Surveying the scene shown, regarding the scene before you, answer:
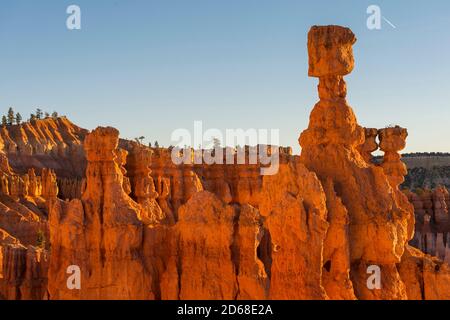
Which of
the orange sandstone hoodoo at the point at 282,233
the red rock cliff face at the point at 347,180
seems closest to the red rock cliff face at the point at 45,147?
the orange sandstone hoodoo at the point at 282,233

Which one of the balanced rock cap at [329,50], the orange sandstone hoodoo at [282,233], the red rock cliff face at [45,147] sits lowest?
the orange sandstone hoodoo at [282,233]

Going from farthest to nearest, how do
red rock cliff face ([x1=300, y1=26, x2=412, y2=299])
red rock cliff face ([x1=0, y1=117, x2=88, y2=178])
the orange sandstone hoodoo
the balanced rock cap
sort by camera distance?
red rock cliff face ([x1=0, y1=117, x2=88, y2=178]), the balanced rock cap, red rock cliff face ([x1=300, y1=26, x2=412, y2=299]), the orange sandstone hoodoo

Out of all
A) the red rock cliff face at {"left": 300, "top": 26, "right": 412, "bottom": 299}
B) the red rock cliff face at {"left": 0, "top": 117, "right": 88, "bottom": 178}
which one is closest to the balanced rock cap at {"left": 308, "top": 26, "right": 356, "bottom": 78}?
the red rock cliff face at {"left": 300, "top": 26, "right": 412, "bottom": 299}

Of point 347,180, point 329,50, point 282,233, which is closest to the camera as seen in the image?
point 282,233

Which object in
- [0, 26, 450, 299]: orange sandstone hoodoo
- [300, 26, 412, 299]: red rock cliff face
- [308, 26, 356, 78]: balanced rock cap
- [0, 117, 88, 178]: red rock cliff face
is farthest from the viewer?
[0, 117, 88, 178]: red rock cliff face

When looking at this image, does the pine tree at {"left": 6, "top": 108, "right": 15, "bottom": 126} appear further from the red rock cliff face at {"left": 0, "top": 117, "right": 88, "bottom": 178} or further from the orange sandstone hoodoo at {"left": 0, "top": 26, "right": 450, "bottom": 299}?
the orange sandstone hoodoo at {"left": 0, "top": 26, "right": 450, "bottom": 299}

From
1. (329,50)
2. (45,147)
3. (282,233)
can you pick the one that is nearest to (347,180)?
(282,233)

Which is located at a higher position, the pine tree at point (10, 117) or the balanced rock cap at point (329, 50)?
the pine tree at point (10, 117)

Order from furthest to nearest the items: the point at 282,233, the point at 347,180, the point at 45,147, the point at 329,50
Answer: the point at 45,147 < the point at 329,50 < the point at 347,180 < the point at 282,233

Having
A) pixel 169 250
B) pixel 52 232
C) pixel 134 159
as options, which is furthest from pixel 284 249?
pixel 134 159

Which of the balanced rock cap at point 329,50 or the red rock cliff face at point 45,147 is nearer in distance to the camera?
the balanced rock cap at point 329,50

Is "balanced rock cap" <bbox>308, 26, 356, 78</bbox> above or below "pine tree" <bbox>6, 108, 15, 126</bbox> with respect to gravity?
below

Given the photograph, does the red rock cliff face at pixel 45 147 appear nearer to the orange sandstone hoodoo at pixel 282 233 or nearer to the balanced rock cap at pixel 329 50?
the orange sandstone hoodoo at pixel 282 233

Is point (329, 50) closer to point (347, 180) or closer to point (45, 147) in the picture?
point (347, 180)
